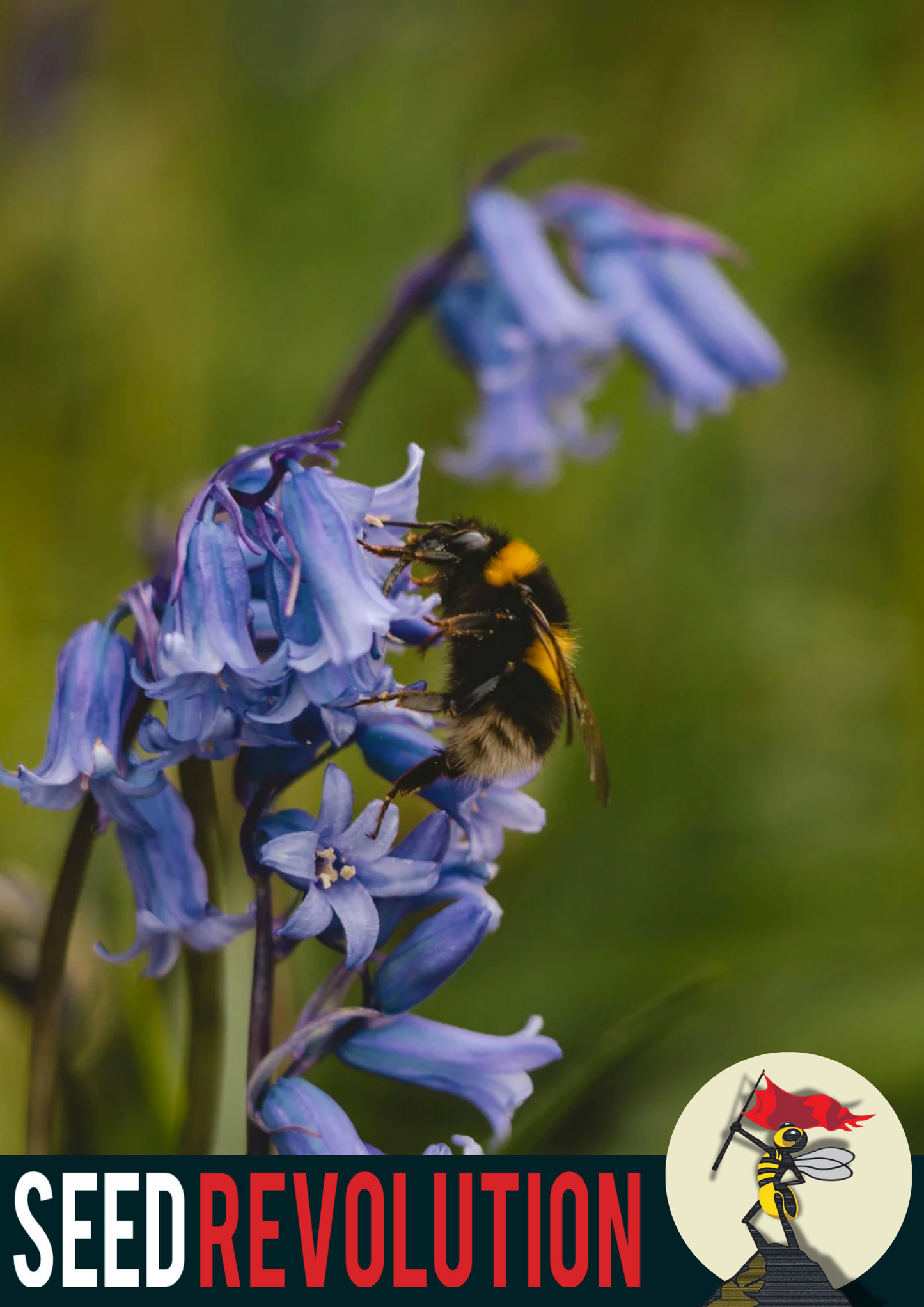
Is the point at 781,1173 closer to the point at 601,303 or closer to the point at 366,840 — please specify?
the point at 366,840

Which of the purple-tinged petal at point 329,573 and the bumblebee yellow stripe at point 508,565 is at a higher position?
the bumblebee yellow stripe at point 508,565

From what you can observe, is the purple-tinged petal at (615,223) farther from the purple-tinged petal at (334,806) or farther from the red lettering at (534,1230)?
the red lettering at (534,1230)

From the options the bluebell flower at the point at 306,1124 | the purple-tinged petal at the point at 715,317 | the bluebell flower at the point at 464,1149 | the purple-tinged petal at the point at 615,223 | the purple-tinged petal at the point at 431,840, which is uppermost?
the purple-tinged petal at the point at 615,223

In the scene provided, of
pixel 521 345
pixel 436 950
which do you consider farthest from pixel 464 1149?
pixel 521 345

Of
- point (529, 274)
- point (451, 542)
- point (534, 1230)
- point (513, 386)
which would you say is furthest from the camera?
point (513, 386)

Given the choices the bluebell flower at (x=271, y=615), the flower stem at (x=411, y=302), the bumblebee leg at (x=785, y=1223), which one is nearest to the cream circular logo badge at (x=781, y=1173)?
the bumblebee leg at (x=785, y=1223)

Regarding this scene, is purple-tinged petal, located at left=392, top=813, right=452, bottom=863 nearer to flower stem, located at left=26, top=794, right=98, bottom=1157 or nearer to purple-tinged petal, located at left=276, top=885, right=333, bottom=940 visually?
purple-tinged petal, located at left=276, top=885, right=333, bottom=940

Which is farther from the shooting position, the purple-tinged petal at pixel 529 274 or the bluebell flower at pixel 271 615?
the purple-tinged petal at pixel 529 274
